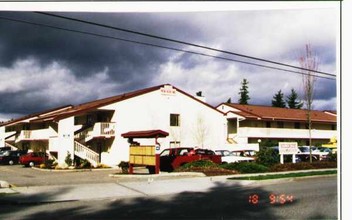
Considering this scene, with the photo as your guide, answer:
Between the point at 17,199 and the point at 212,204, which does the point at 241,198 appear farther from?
the point at 17,199

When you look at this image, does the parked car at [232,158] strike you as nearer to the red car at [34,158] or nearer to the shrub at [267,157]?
the shrub at [267,157]

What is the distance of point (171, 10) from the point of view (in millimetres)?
5117

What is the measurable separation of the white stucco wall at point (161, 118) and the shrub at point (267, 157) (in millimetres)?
2531

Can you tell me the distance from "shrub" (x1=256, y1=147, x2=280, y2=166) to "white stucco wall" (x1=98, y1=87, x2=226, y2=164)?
2.53 m

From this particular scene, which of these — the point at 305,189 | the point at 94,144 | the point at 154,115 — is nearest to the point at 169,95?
the point at 154,115

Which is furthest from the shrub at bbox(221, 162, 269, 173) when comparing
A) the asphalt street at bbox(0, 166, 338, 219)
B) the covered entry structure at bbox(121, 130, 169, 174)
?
the covered entry structure at bbox(121, 130, 169, 174)

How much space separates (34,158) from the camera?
18.6 meters

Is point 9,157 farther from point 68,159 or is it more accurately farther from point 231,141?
point 231,141

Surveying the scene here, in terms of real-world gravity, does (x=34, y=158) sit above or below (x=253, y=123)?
below

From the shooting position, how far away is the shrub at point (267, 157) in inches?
639

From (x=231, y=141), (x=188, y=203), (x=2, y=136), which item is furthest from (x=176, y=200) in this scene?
(x=2, y=136)

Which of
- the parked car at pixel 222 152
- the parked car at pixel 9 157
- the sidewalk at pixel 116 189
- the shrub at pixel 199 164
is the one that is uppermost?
the parked car at pixel 222 152

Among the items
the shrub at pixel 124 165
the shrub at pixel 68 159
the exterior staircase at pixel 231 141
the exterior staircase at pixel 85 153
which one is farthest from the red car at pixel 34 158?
the exterior staircase at pixel 231 141

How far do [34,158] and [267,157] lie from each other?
10761mm
